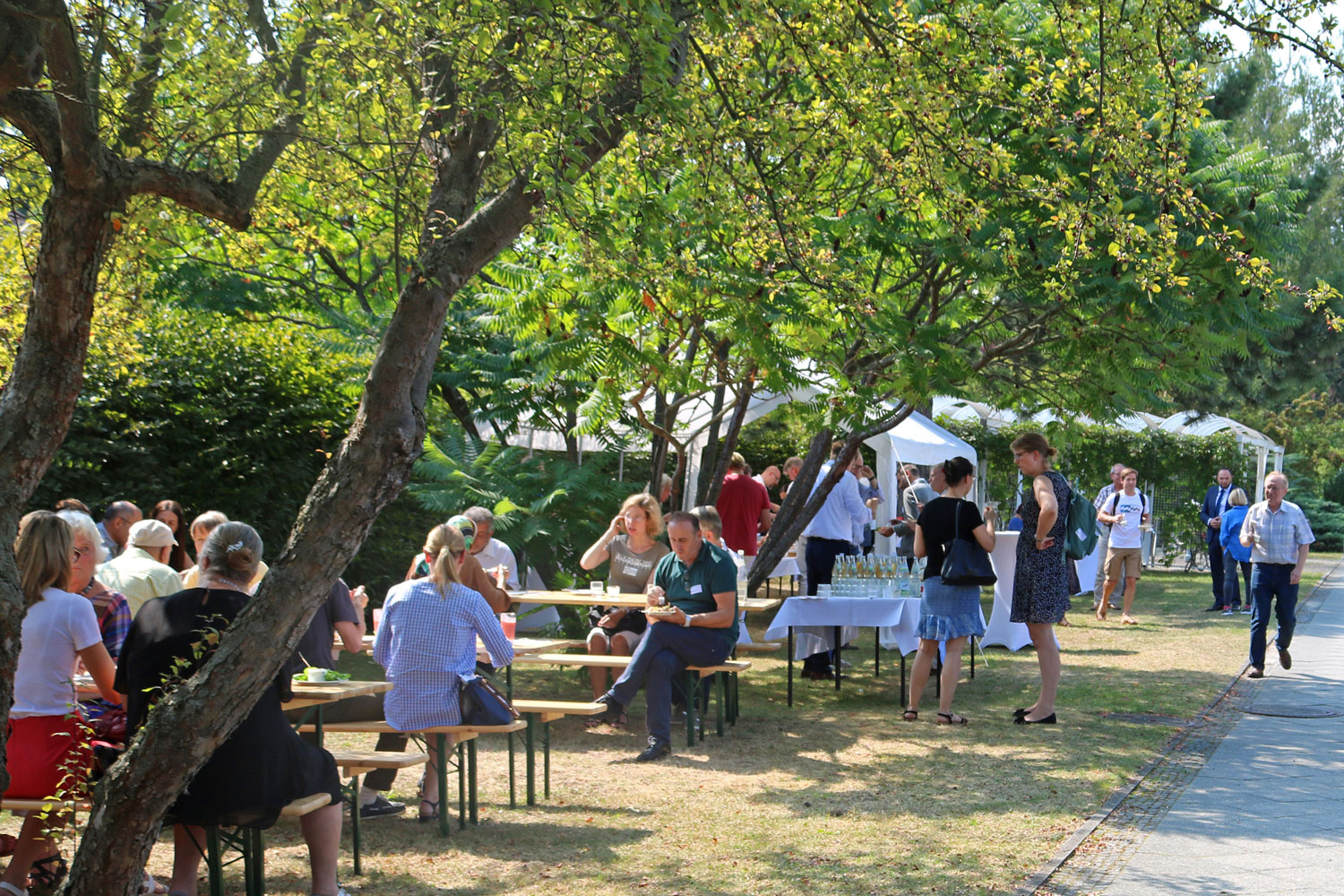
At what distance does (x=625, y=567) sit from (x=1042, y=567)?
330cm

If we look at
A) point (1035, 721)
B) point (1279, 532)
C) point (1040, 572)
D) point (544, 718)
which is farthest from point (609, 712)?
point (1279, 532)

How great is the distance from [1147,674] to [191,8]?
1033 centimetres

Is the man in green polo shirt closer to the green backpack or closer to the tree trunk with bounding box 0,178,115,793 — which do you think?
the green backpack

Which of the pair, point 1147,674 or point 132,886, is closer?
point 132,886

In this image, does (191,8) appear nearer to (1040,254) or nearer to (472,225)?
(472,225)

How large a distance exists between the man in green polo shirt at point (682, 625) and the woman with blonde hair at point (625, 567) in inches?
30.5

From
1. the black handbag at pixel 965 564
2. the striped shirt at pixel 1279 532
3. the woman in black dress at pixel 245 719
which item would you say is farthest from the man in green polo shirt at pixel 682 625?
the striped shirt at pixel 1279 532

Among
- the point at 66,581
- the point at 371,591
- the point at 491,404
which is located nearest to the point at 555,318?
the point at 491,404

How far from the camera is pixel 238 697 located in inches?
166

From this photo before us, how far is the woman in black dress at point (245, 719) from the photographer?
4.79 meters

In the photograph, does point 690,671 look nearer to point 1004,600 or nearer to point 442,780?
point 442,780

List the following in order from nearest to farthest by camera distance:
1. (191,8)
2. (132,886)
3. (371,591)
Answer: (132,886)
(191,8)
(371,591)

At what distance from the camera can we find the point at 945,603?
9.67 metres

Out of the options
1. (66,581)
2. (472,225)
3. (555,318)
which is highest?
(555,318)
